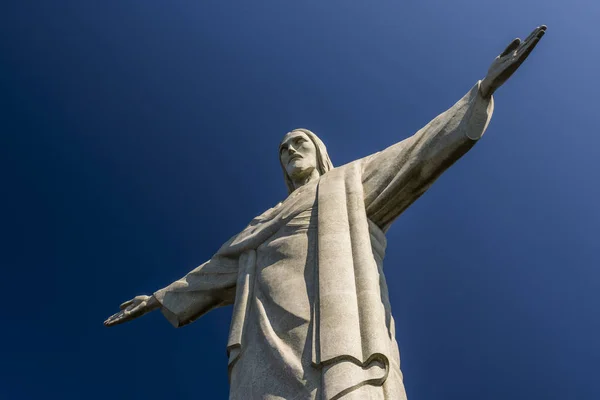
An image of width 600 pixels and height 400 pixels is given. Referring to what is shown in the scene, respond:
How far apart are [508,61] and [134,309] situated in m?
5.93

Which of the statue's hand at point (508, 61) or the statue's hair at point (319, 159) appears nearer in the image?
the statue's hand at point (508, 61)

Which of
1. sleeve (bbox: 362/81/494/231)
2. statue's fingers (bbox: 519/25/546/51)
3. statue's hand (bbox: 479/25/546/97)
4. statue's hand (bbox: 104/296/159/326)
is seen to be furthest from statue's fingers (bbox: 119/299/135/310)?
statue's fingers (bbox: 519/25/546/51)

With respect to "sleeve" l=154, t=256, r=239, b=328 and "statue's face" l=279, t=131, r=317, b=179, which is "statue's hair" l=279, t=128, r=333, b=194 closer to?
"statue's face" l=279, t=131, r=317, b=179

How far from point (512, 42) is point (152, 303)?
5768mm

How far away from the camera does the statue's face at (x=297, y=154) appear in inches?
406

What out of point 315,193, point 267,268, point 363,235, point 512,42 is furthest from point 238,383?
point 512,42

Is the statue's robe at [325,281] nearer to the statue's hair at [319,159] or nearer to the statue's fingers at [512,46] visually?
the statue's fingers at [512,46]

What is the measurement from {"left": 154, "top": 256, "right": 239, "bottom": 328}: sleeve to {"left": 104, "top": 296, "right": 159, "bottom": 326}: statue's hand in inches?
6.3

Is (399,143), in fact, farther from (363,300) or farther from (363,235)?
(363,300)

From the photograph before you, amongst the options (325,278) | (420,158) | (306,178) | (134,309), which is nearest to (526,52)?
(420,158)

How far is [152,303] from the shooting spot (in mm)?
9820

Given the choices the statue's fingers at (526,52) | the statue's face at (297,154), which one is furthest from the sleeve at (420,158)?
the statue's face at (297,154)

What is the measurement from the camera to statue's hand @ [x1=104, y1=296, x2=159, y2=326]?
9856 millimetres

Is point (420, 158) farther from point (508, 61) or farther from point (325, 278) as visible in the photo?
point (325, 278)
